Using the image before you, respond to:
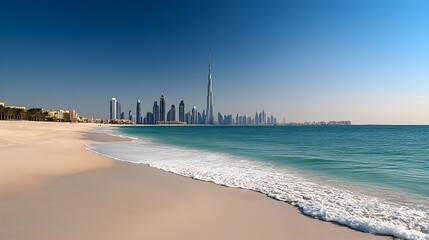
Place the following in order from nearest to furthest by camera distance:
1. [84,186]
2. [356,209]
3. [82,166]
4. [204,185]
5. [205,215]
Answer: [205,215]
[356,209]
[84,186]
[204,185]
[82,166]

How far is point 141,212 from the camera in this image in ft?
20.0

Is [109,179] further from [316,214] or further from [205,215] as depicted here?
[316,214]

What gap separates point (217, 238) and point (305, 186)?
5.63 metres

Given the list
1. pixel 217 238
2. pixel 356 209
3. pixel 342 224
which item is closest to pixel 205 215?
pixel 217 238

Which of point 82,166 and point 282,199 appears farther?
point 82,166

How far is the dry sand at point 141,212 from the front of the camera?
498 cm

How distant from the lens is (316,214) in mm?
6223

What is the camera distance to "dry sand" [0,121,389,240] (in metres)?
4.98

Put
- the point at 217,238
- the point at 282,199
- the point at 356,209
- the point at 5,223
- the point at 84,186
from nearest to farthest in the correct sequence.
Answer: the point at 217,238, the point at 5,223, the point at 356,209, the point at 282,199, the point at 84,186

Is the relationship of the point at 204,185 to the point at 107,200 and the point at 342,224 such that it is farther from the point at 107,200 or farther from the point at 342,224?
the point at 342,224

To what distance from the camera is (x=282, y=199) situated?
24.6ft

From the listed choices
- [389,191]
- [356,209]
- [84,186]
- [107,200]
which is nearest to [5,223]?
[107,200]

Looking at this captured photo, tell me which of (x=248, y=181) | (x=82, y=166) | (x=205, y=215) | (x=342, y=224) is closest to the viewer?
(x=342, y=224)

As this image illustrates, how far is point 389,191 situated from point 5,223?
446 inches
